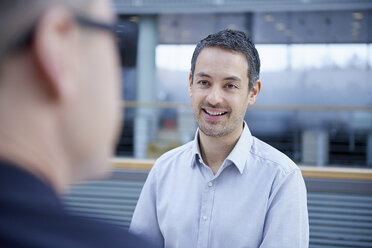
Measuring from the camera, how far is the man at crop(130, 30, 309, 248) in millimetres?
1462

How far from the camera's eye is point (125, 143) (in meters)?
7.01

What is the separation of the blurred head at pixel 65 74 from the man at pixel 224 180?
3.43 feet

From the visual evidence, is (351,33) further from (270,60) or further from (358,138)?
(358,138)

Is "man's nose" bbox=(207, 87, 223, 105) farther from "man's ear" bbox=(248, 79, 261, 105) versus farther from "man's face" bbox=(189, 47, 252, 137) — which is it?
"man's ear" bbox=(248, 79, 261, 105)

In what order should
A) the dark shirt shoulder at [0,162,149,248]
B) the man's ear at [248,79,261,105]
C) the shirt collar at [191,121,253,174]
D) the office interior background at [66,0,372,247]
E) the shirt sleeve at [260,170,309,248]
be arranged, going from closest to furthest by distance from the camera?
the dark shirt shoulder at [0,162,149,248], the shirt sleeve at [260,170,309,248], the shirt collar at [191,121,253,174], the man's ear at [248,79,261,105], the office interior background at [66,0,372,247]

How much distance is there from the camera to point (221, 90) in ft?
5.37

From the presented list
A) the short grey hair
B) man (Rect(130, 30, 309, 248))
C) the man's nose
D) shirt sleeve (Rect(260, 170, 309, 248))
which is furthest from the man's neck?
the short grey hair

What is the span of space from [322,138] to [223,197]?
5.34 metres

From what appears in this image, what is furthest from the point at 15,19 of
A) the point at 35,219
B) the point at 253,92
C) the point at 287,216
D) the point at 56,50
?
the point at 253,92

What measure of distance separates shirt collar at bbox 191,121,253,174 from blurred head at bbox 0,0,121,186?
1.07 meters

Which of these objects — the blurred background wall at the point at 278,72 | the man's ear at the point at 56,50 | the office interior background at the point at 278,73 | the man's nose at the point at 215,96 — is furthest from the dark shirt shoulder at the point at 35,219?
the blurred background wall at the point at 278,72

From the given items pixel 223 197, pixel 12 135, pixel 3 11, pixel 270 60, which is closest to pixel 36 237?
pixel 12 135

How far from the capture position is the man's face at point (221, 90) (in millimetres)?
1615

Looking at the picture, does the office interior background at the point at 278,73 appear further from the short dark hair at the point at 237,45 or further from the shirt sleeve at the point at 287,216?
the shirt sleeve at the point at 287,216
